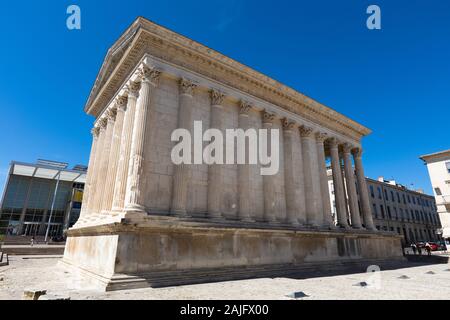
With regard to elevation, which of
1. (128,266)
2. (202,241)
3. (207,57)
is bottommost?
(128,266)

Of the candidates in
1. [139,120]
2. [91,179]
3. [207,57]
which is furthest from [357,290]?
[91,179]

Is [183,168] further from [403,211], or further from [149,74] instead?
[403,211]

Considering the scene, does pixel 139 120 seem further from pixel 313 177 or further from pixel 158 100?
pixel 313 177

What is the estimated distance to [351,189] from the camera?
2359 centimetres

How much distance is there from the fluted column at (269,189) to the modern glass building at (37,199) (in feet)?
145

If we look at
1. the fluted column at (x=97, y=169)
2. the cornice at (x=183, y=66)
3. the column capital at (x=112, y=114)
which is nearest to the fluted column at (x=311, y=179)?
the cornice at (x=183, y=66)

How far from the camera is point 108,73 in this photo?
60.1 feet

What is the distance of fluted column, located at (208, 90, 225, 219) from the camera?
13680 millimetres

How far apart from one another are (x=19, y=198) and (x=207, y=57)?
54.9m

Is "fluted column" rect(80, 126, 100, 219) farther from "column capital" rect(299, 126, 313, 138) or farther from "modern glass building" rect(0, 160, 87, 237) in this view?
"modern glass building" rect(0, 160, 87, 237)

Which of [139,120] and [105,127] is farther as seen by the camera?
[105,127]

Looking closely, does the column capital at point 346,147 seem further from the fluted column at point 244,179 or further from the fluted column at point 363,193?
the fluted column at point 244,179

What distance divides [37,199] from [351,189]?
57.3 metres

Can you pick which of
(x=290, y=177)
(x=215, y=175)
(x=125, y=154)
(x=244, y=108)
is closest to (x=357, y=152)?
(x=290, y=177)
